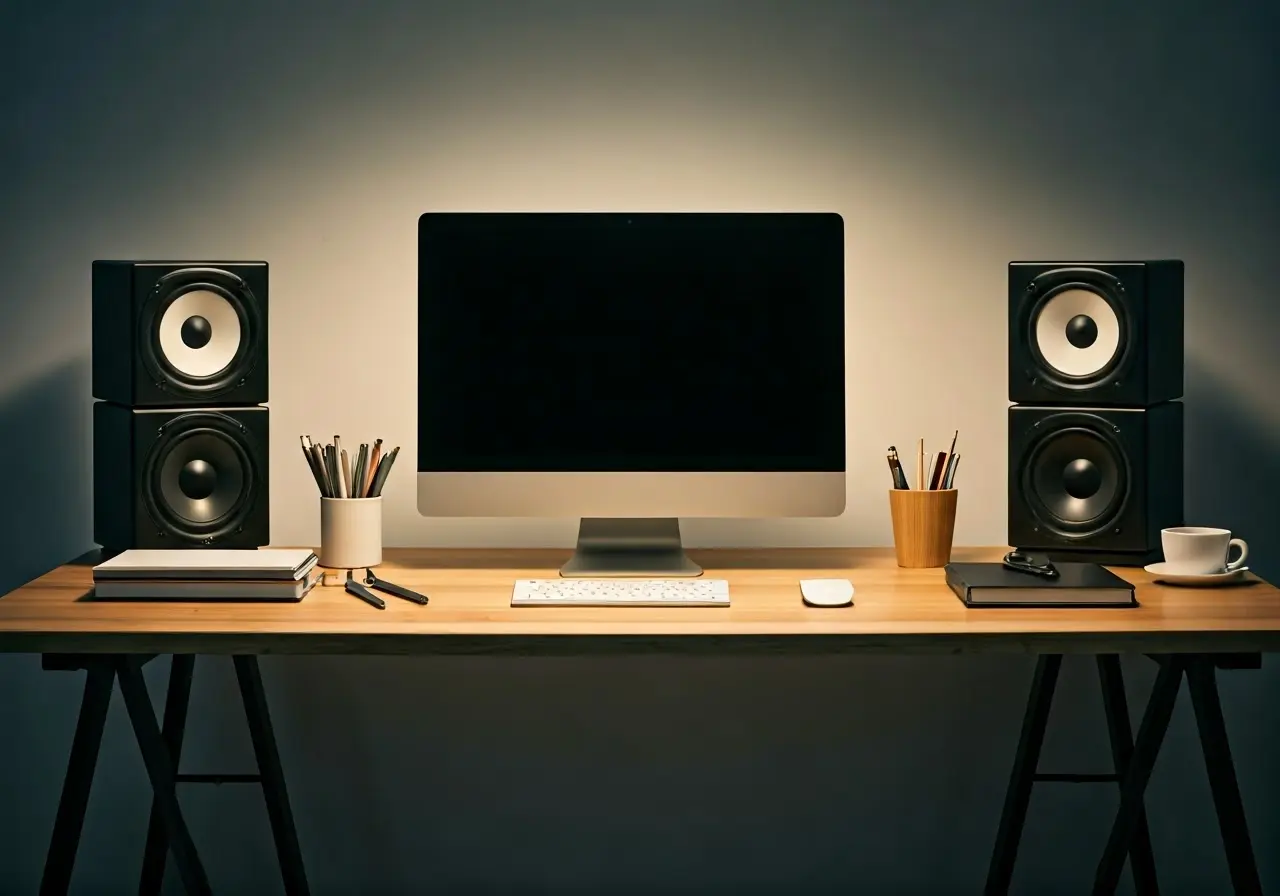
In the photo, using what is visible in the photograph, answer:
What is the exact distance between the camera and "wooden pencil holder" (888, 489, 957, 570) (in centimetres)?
195

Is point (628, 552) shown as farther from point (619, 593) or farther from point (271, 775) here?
point (271, 775)

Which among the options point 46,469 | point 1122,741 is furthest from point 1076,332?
point 46,469

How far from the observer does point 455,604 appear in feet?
5.57

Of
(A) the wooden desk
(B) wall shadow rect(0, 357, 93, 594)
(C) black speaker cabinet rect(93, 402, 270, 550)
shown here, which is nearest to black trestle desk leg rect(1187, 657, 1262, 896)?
(A) the wooden desk

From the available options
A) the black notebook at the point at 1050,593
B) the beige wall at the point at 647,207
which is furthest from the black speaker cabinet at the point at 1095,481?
the beige wall at the point at 647,207

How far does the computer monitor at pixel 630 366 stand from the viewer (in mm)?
1895

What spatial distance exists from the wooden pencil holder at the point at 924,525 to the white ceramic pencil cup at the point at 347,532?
837 millimetres

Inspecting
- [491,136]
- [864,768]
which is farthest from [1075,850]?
[491,136]

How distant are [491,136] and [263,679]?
110 cm

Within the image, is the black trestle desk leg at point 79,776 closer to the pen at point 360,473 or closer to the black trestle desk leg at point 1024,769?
the pen at point 360,473

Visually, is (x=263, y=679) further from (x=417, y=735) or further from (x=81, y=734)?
(x=81, y=734)

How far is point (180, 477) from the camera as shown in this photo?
1.91 metres

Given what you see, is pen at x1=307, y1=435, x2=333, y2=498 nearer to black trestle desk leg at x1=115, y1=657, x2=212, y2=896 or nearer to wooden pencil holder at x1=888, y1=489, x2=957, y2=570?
black trestle desk leg at x1=115, y1=657, x2=212, y2=896

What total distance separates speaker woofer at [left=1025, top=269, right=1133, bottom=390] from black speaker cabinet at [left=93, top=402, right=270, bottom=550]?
1.23 m
